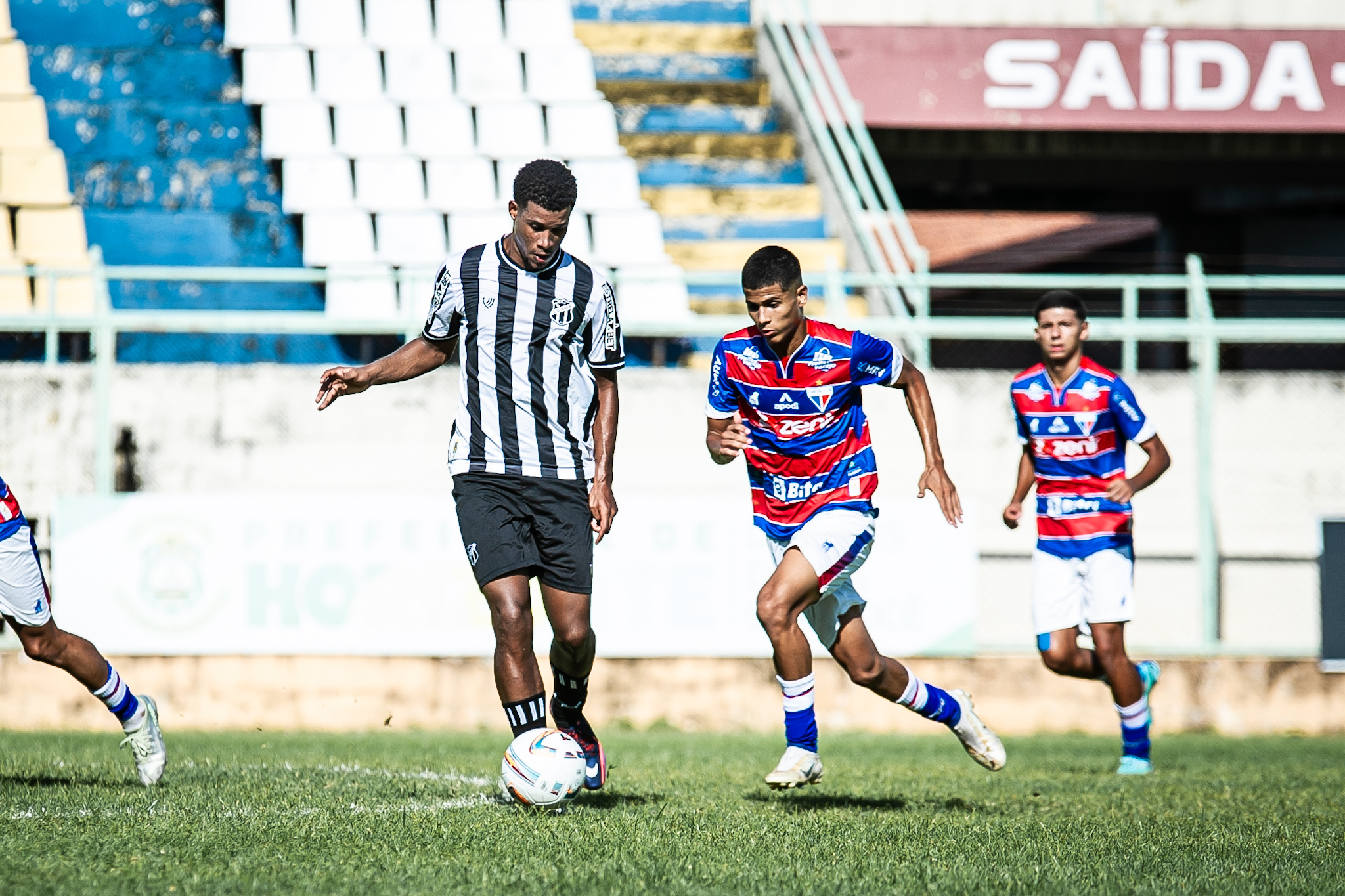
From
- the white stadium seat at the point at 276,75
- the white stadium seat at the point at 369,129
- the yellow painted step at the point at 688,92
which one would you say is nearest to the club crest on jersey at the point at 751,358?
the white stadium seat at the point at 369,129

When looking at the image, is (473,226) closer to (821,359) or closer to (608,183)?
(608,183)

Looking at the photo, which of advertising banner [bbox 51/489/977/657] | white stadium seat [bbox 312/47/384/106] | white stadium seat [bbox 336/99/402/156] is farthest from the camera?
white stadium seat [bbox 312/47/384/106]

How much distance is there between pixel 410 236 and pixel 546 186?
9.29 m

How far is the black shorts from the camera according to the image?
5.39 m

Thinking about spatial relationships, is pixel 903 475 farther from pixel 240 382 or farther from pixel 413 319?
pixel 240 382

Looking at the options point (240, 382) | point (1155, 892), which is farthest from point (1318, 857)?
point (240, 382)

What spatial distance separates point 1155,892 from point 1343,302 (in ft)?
49.8

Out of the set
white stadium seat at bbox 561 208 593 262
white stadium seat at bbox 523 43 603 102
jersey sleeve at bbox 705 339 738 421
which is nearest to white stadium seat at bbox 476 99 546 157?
white stadium seat at bbox 523 43 603 102

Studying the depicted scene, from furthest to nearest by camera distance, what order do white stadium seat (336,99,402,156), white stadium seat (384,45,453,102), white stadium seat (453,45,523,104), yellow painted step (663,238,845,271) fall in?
white stadium seat (453,45,523,104)
white stadium seat (384,45,453,102)
white stadium seat (336,99,402,156)
yellow painted step (663,238,845,271)

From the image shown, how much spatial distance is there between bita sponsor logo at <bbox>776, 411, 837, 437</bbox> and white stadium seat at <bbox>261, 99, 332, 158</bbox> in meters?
10.5

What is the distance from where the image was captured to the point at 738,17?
17.8 metres

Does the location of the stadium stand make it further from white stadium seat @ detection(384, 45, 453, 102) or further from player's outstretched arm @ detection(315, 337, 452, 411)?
player's outstretched arm @ detection(315, 337, 452, 411)

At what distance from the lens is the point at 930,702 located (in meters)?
5.95

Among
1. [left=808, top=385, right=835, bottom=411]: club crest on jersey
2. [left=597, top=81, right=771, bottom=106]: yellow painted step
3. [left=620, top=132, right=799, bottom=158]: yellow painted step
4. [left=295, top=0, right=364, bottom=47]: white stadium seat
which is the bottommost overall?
[left=808, top=385, right=835, bottom=411]: club crest on jersey
